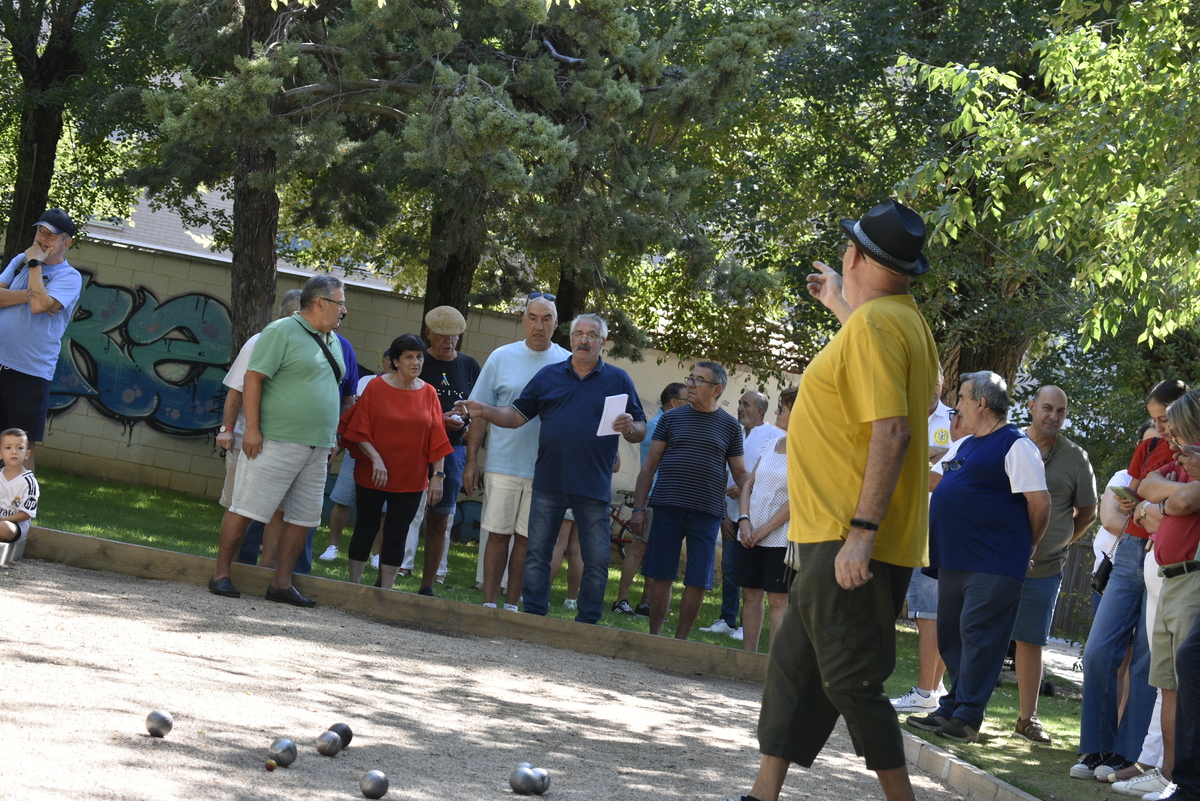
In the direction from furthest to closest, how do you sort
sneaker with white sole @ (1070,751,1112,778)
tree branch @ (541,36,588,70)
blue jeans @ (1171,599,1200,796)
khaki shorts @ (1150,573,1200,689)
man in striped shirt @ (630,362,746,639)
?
1. tree branch @ (541,36,588,70)
2. man in striped shirt @ (630,362,746,639)
3. sneaker with white sole @ (1070,751,1112,778)
4. khaki shorts @ (1150,573,1200,689)
5. blue jeans @ (1171,599,1200,796)

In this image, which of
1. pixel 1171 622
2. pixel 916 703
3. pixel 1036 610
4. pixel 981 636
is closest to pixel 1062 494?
pixel 1036 610

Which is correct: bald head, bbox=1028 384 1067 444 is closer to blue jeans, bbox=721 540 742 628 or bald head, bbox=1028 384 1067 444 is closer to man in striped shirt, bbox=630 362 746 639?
man in striped shirt, bbox=630 362 746 639

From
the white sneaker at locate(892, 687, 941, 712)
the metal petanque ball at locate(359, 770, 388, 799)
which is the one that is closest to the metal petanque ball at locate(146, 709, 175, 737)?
the metal petanque ball at locate(359, 770, 388, 799)

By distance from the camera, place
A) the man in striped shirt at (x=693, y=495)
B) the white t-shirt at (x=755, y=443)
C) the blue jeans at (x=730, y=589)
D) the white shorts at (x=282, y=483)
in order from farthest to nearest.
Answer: the blue jeans at (x=730, y=589) < the white t-shirt at (x=755, y=443) < the man in striped shirt at (x=693, y=495) < the white shorts at (x=282, y=483)

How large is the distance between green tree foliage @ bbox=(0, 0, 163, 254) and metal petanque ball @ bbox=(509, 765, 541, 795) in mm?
11521

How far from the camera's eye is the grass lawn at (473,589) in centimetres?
549

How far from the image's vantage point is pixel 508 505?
25.9ft

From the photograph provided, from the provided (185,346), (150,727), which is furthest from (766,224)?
(150,727)

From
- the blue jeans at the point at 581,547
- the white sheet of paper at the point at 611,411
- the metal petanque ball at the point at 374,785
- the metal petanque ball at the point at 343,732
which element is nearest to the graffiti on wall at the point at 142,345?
the blue jeans at the point at 581,547

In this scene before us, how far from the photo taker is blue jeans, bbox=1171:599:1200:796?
14.1ft

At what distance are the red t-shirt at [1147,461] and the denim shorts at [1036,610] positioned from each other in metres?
0.97

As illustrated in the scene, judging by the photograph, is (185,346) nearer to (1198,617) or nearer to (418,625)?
(418,625)

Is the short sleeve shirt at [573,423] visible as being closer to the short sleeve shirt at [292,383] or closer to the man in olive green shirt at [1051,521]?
the short sleeve shirt at [292,383]

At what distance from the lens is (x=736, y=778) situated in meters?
4.68
